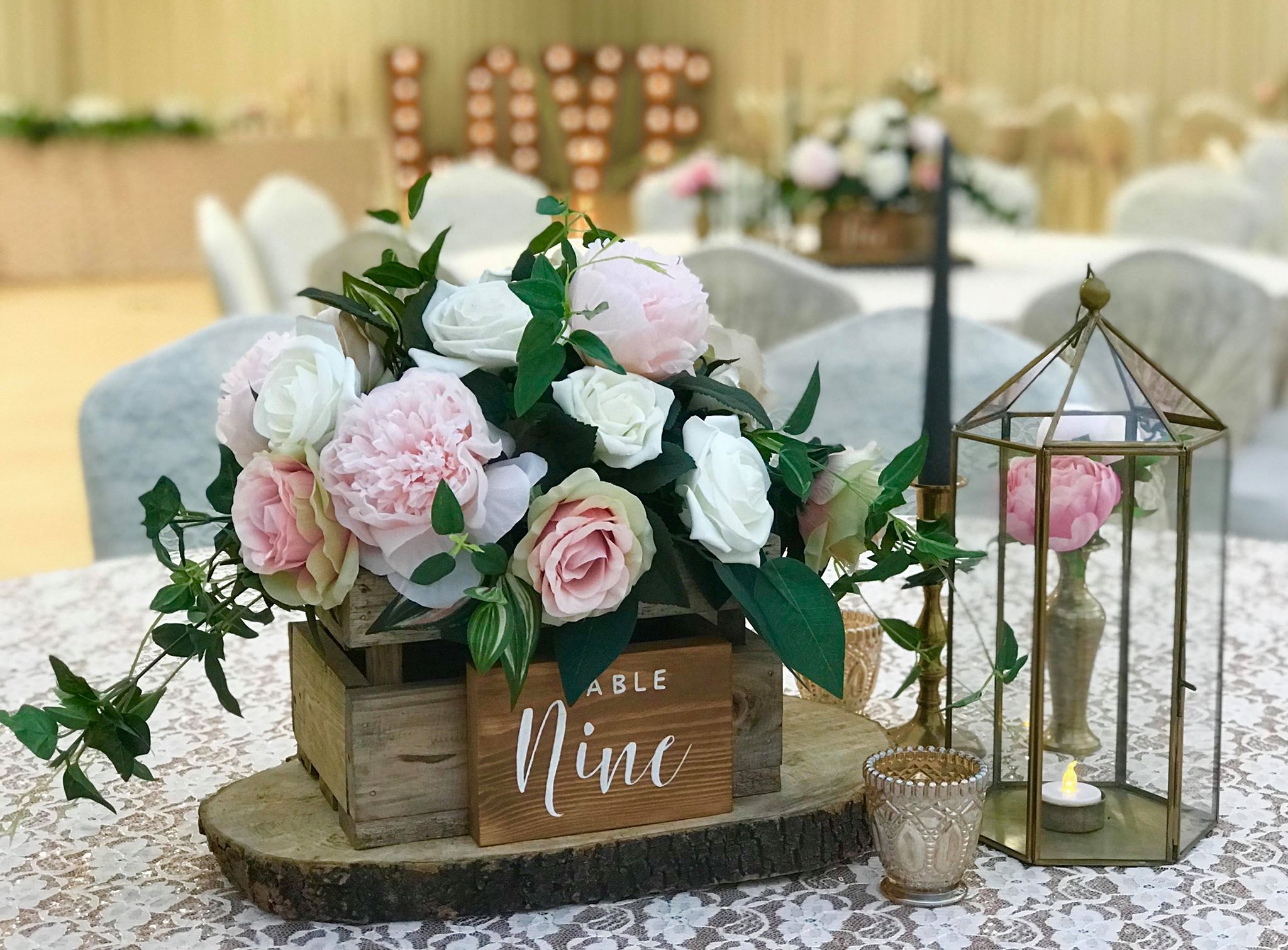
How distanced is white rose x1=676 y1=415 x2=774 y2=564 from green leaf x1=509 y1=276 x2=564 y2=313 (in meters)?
0.09

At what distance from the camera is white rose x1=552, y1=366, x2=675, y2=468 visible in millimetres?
729

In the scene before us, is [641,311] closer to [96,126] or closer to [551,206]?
[551,206]

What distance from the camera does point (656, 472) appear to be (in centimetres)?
75

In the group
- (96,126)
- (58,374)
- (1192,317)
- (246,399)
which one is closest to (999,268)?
(1192,317)

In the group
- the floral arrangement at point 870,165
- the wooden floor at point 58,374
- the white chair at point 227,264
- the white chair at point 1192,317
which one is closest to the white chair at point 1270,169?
the floral arrangement at point 870,165

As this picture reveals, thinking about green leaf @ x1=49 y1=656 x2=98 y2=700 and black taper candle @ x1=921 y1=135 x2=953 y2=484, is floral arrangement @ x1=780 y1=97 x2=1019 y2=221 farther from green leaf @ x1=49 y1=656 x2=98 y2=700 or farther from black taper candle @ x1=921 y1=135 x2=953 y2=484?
green leaf @ x1=49 y1=656 x2=98 y2=700

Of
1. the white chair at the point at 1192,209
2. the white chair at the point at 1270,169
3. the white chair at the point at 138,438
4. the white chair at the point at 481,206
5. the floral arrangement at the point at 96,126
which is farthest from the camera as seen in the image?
the floral arrangement at the point at 96,126

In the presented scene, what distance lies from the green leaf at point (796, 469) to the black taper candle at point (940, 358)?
0.28 ft

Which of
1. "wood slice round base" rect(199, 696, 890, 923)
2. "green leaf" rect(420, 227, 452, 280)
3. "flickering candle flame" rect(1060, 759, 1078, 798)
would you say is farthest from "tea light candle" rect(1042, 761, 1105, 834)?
"green leaf" rect(420, 227, 452, 280)

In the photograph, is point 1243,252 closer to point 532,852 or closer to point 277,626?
point 277,626

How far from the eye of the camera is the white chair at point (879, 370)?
1867 mm

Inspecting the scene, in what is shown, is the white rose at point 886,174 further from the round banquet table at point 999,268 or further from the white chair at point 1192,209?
the white chair at point 1192,209

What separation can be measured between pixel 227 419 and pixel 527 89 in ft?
43.0

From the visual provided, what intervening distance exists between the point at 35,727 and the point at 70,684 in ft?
0.09
